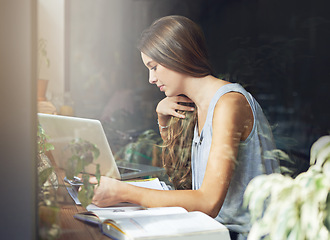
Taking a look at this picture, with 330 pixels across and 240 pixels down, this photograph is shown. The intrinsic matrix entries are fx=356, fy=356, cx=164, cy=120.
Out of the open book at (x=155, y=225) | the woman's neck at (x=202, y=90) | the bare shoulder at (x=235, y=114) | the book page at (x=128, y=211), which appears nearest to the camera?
the open book at (x=155, y=225)

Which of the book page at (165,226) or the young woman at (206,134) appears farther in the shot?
the young woman at (206,134)

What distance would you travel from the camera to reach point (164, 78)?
3.54ft

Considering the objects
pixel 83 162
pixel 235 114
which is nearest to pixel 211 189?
pixel 235 114

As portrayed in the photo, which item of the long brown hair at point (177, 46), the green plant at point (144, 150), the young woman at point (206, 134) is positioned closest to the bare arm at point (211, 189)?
the young woman at point (206, 134)

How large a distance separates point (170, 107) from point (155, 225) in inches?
22.2

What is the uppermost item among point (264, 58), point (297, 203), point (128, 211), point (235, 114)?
point (264, 58)

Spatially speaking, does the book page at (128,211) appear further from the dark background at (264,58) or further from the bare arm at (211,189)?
the dark background at (264,58)

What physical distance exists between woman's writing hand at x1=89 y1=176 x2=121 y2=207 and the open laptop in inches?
0.7

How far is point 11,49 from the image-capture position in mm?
661

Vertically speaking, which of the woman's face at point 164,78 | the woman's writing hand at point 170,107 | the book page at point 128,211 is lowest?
the book page at point 128,211

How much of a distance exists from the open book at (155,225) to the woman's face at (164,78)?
1.28 ft

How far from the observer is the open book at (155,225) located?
688 millimetres

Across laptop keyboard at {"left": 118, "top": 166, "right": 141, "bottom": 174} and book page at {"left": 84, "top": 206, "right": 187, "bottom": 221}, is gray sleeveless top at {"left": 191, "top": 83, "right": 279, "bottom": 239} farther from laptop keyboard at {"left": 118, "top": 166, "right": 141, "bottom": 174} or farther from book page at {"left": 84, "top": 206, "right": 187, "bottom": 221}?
laptop keyboard at {"left": 118, "top": 166, "right": 141, "bottom": 174}

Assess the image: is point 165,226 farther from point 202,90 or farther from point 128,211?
point 202,90
